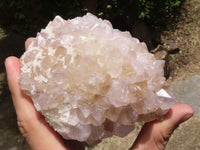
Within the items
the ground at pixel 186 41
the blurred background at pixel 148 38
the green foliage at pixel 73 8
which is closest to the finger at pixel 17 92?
the blurred background at pixel 148 38

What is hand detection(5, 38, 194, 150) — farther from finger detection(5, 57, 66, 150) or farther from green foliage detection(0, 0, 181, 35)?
green foliage detection(0, 0, 181, 35)

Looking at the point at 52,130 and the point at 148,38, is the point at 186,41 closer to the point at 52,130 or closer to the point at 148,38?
the point at 148,38

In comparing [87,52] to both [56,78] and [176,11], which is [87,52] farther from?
[176,11]

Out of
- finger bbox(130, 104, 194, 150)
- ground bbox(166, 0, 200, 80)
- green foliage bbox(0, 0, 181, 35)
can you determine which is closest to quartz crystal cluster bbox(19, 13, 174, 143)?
finger bbox(130, 104, 194, 150)

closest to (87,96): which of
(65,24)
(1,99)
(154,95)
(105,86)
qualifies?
(105,86)

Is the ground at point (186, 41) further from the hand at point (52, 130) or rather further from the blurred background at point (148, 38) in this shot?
the hand at point (52, 130)
